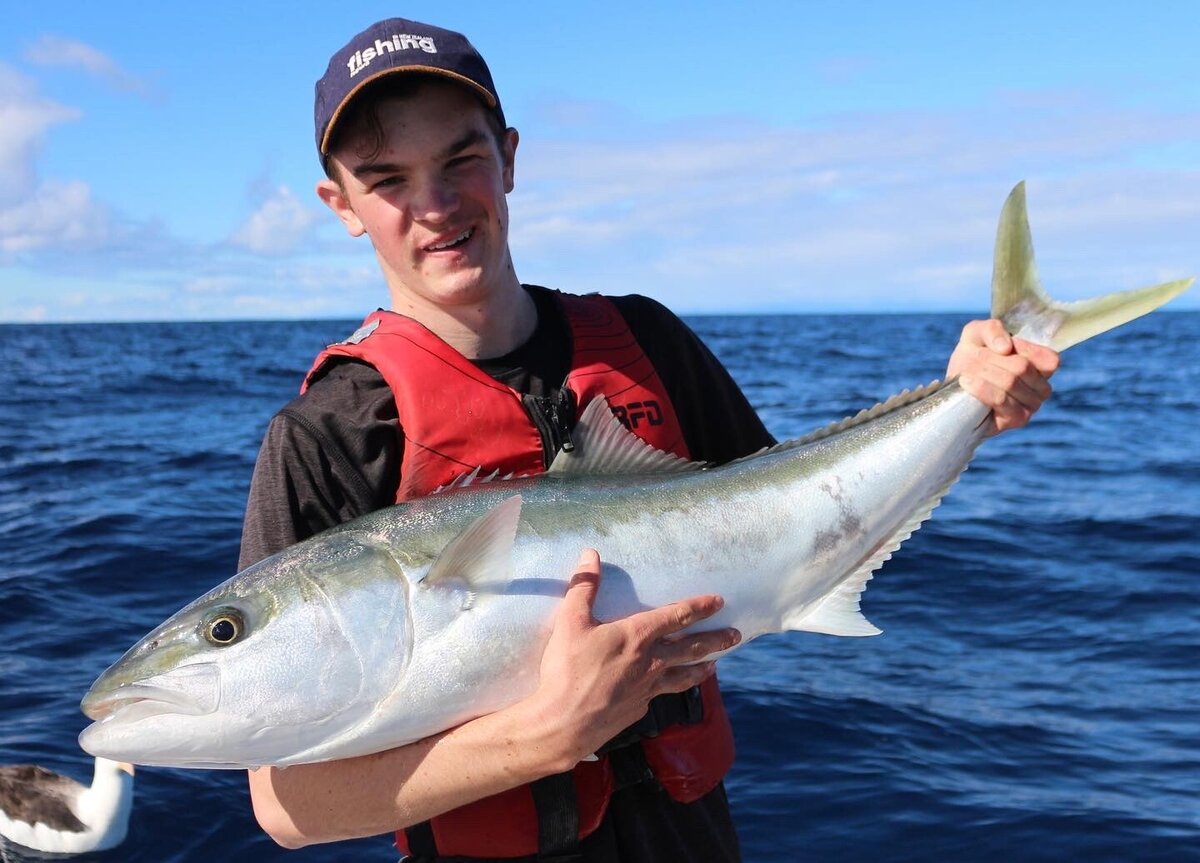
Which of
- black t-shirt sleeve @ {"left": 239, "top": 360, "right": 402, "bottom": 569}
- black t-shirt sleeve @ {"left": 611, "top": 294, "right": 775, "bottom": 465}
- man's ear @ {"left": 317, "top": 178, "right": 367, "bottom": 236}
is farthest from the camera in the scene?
black t-shirt sleeve @ {"left": 611, "top": 294, "right": 775, "bottom": 465}

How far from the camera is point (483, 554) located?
2.76m

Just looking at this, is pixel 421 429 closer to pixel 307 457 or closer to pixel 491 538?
pixel 307 457

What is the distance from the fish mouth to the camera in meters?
2.63

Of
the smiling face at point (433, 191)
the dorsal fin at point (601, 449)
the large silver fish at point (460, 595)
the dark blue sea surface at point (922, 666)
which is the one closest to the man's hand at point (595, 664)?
the large silver fish at point (460, 595)

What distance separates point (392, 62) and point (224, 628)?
1.63m

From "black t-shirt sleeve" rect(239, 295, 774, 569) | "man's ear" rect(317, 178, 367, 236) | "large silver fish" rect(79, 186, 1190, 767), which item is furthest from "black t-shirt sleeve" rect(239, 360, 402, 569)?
"man's ear" rect(317, 178, 367, 236)

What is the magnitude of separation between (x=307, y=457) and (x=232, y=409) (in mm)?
24457

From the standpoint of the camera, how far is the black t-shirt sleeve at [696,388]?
3.72 m

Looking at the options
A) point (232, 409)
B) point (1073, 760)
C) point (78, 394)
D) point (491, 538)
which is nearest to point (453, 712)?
point (491, 538)

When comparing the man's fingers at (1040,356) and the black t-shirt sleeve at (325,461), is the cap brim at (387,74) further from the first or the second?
the man's fingers at (1040,356)

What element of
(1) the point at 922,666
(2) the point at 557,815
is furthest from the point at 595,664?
(1) the point at 922,666

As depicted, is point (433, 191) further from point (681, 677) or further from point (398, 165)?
point (681, 677)

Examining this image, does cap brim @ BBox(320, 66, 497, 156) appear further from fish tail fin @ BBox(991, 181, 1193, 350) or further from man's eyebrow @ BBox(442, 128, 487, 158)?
fish tail fin @ BBox(991, 181, 1193, 350)

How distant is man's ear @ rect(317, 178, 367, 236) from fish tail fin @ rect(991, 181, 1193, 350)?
2.10 meters
